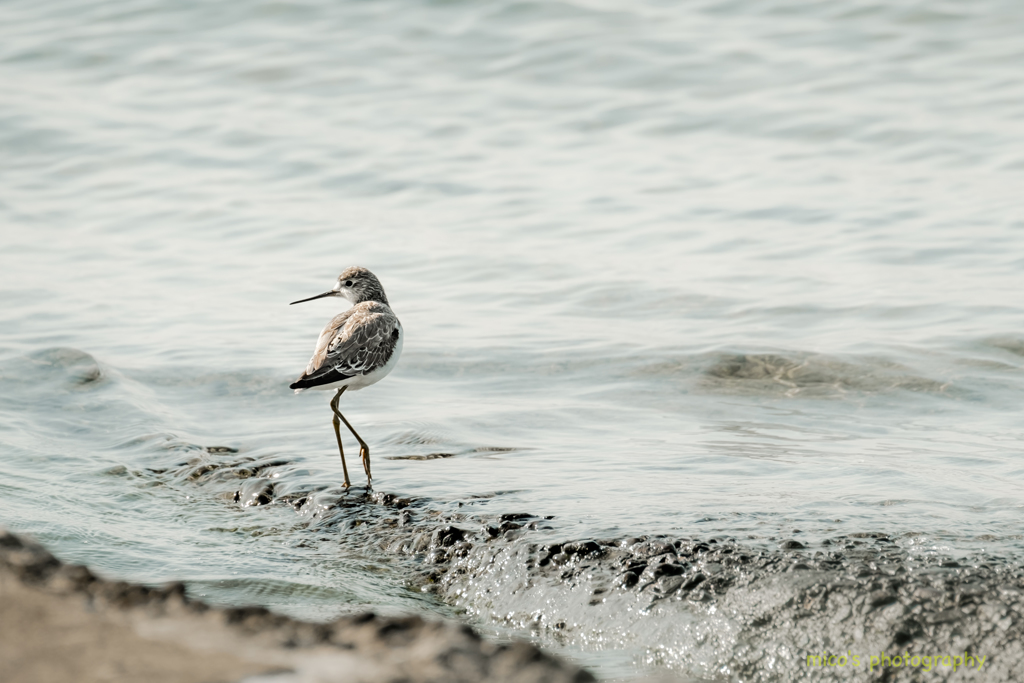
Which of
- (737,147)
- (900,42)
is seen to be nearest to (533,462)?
(737,147)

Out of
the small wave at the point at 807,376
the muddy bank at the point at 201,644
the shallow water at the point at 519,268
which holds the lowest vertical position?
the small wave at the point at 807,376

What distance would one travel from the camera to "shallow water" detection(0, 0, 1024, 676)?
525cm

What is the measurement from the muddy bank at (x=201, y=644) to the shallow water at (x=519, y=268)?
154cm

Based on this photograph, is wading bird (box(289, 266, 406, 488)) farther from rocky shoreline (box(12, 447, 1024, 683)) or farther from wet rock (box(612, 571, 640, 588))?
wet rock (box(612, 571, 640, 588))

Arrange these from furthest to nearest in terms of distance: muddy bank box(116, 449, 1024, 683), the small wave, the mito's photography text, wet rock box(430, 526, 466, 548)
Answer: the small wave < wet rock box(430, 526, 466, 548) < muddy bank box(116, 449, 1024, 683) < the mito's photography text

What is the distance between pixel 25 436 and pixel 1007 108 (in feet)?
38.6

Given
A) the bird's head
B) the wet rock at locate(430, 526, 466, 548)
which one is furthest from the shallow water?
the bird's head

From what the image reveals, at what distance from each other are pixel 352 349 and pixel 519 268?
496cm

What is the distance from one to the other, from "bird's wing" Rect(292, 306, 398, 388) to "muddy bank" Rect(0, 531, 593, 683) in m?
2.99

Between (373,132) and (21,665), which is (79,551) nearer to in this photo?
(21,665)

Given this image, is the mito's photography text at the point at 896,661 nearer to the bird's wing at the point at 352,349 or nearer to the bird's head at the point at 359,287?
the bird's wing at the point at 352,349

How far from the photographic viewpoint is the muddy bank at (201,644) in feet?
7.47

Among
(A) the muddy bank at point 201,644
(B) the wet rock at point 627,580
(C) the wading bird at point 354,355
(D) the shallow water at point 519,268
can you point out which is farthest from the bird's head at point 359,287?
(A) the muddy bank at point 201,644

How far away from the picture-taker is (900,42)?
1608cm
